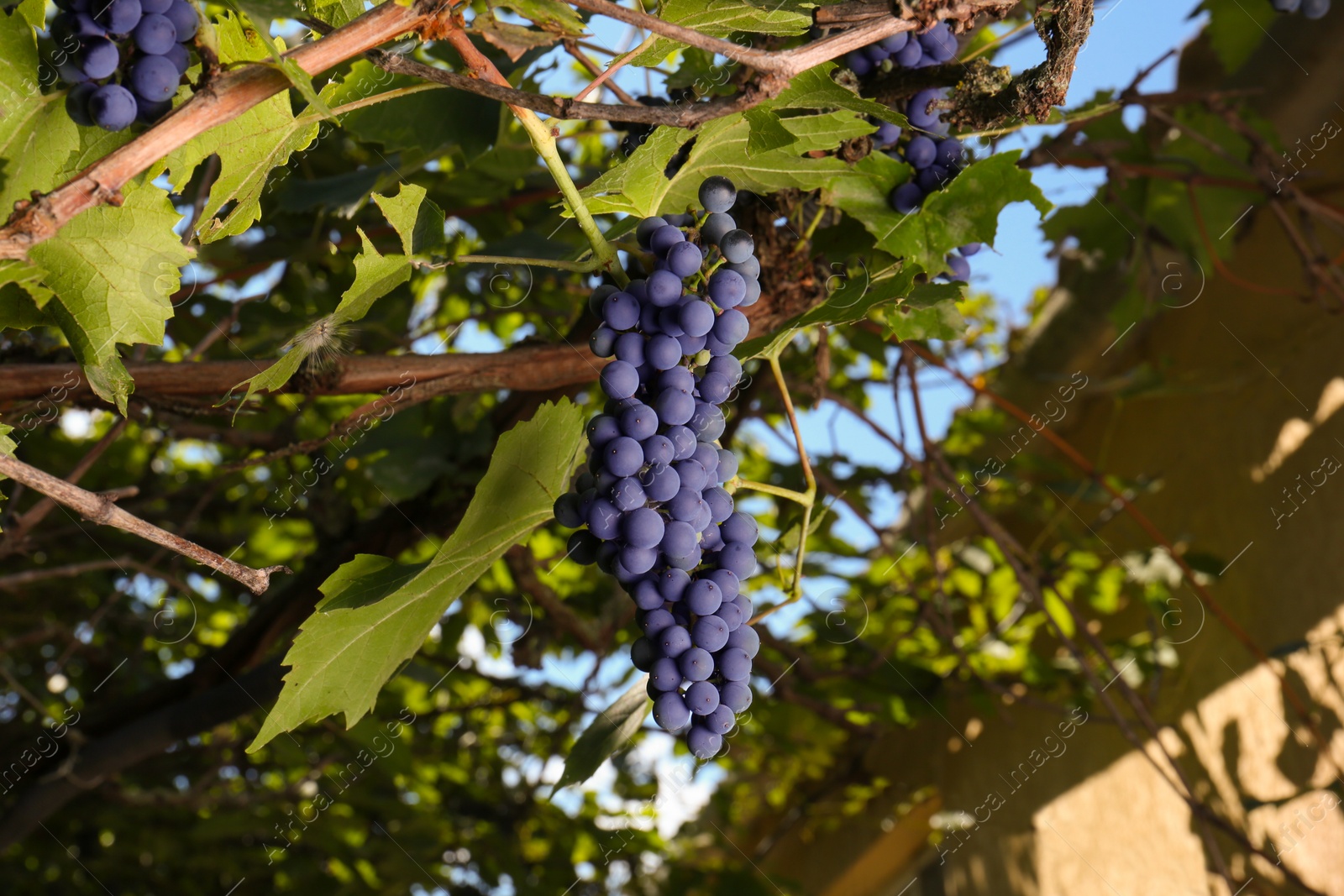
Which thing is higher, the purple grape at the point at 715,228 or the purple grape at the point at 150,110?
the purple grape at the point at 150,110

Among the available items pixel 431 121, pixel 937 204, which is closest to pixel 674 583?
pixel 937 204

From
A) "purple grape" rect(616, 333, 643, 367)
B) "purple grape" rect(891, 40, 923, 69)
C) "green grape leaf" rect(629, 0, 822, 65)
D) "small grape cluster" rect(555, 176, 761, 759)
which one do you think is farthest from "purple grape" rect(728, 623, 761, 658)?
"purple grape" rect(891, 40, 923, 69)

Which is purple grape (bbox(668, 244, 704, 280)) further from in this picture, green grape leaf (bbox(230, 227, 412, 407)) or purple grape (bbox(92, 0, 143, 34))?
purple grape (bbox(92, 0, 143, 34))

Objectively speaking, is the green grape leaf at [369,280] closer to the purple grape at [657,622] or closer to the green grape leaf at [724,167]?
the green grape leaf at [724,167]

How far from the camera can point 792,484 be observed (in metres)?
2.18

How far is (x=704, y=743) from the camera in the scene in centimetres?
69

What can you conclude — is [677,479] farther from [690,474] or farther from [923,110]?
[923,110]

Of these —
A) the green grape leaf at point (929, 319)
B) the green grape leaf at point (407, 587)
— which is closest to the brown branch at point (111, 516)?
the green grape leaf at point (407, 587)

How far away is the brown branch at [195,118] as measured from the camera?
1.74 feet

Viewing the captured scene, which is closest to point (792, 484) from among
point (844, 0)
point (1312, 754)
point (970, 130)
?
point (1312, 754)

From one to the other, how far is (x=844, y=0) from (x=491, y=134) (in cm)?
56

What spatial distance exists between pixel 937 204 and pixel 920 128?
0.24 ft

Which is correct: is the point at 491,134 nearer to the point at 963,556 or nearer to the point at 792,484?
the point at 792,484

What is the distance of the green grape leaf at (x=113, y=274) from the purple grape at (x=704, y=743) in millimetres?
493
